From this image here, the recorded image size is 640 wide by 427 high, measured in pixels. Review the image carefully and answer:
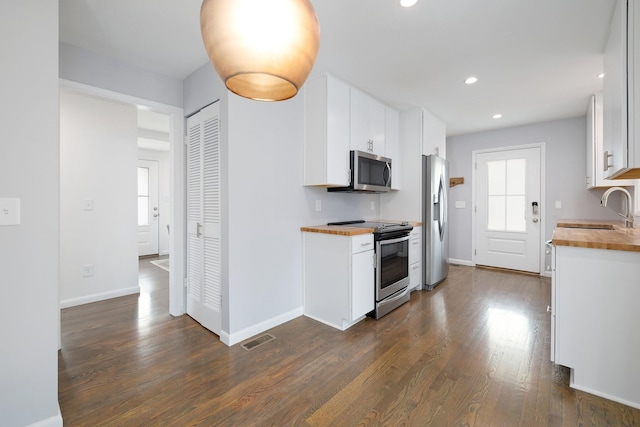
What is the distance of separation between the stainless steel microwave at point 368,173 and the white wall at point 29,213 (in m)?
2.29

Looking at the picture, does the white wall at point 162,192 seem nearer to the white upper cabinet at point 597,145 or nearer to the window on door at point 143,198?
the window on door at point 143,198

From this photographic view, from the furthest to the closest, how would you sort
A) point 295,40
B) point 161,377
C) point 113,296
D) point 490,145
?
point 490,145, point 113,296, point 161,377, point 295,40

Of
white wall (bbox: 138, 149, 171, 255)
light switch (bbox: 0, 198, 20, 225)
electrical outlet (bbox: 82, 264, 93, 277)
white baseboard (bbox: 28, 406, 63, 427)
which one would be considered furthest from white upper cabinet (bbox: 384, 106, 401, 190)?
white wall (bbox: 138, 149, 171, 255)

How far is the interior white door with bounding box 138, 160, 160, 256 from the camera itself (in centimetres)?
610

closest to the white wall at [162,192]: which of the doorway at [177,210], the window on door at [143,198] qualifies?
the window on door at [143,198]

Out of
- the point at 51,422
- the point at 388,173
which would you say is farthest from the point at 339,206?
the point at 51,422

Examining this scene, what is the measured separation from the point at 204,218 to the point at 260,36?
6.92 feet

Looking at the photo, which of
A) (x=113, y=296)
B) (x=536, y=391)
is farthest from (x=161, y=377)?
(x=536, y=391)

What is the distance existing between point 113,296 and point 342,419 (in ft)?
10.8

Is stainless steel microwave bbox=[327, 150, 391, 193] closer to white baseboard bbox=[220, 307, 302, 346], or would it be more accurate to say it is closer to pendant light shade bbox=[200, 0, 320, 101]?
white baseboard bbox=[220, 307, 302, 346]

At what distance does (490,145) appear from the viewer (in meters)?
4.96

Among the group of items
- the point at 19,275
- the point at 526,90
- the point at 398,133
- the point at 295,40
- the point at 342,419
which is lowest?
the point at 342,419

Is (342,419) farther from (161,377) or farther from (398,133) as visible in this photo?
(398,133)

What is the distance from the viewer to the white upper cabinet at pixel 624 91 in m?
1.48
